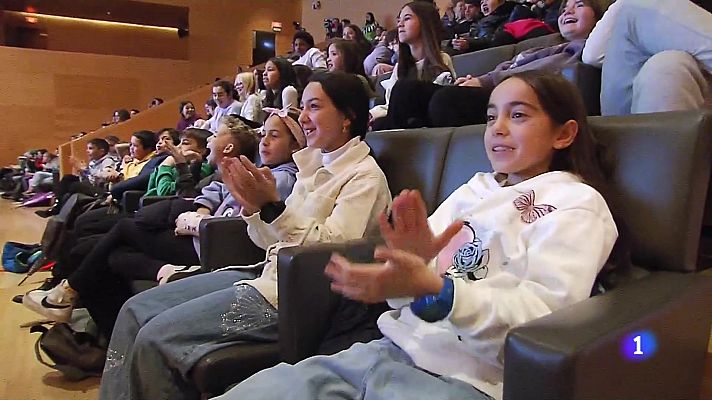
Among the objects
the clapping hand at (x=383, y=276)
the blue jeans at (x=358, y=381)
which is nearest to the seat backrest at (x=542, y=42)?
the blue jeans at (x=358, y=381)

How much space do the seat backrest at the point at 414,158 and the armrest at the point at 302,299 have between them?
426 millimetres

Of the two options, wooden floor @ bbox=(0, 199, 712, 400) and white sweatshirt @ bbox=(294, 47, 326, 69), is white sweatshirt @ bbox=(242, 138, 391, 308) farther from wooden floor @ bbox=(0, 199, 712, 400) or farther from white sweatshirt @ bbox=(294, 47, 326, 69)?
white sweatshirt @ bbox=(294, 47, 326, 69)

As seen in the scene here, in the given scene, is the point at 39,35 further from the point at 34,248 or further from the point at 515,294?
the point at 515,294

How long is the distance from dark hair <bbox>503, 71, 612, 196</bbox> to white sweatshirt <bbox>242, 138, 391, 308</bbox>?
524 mm

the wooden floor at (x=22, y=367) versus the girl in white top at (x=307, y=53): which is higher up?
the girl in white top at (x=307, y=53)

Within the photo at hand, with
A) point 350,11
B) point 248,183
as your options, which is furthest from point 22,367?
point 350,11

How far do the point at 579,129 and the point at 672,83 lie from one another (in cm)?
49

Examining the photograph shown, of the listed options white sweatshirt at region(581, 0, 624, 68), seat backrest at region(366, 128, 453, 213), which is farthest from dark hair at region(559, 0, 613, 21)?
seat backrest at region(366, 128, 453, 213)

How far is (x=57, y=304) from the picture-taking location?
2158 millimetres

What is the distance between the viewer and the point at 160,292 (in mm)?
1512

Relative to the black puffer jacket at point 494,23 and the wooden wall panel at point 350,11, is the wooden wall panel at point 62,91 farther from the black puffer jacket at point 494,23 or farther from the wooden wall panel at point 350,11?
the black puffer jacket at point 494,23

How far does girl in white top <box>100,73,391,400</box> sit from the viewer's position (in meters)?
1.28

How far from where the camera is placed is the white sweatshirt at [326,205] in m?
1.40

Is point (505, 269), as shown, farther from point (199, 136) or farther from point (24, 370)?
point (199, 136)
